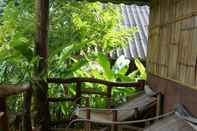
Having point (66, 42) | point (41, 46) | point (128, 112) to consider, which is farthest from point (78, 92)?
point (66, 42)

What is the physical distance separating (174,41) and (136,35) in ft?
19.3

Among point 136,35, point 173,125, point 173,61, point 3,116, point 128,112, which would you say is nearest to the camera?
point 3,116

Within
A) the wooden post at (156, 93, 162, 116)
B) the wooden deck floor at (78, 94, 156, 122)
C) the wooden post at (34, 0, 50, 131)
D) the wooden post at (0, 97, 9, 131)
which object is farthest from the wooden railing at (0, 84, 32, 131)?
the wooden post at (156, 93, 162, 116)

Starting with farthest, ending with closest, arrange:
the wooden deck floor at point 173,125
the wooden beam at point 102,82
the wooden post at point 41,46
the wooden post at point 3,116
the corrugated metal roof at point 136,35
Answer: the corrugated metal roof at point 136,35 → the wooden beam at point 102,82 → the wooden post at point 41,46 → the wooden deck floor at point 173,125 → the wooden post at point 3,116

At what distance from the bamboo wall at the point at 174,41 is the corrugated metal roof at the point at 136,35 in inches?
138

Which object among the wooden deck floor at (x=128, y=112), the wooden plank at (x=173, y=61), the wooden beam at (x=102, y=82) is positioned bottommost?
the wooden deck floor at (x=128, y=112)

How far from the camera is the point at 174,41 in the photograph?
3830 mm

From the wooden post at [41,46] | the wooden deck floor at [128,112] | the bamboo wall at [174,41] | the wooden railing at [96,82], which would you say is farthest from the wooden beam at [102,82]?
the wooden deck floor at [128,112]

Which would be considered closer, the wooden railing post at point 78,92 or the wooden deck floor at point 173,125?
the wooden deck floor at point 173,125

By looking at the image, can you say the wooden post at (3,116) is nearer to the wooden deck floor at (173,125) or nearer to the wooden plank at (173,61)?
the wooden deck floor at (173,125)

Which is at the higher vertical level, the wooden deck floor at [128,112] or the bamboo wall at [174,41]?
the bamboo wall at [174,41]

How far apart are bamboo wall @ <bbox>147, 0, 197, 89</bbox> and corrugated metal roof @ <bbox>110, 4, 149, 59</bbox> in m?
3.52

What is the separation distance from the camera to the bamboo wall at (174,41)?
3.25 m

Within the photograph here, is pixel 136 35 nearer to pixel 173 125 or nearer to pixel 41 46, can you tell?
pixel 41 46
